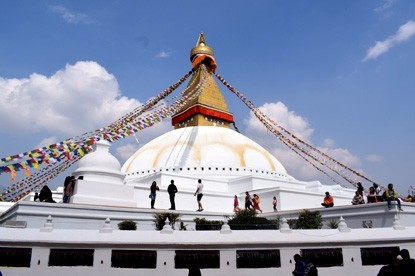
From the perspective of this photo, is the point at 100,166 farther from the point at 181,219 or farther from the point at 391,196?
the point at 391,196

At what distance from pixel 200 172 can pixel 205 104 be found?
9.27 m

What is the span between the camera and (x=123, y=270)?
797 centimetres

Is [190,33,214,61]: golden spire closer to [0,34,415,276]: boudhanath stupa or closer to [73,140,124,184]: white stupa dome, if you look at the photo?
[0,34,415,276]: boudhanath stupa

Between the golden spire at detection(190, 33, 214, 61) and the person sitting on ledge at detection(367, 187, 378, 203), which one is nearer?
the person sitting on ledge at detection(367, 187, 378, 203)

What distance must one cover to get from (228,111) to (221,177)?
10696mm

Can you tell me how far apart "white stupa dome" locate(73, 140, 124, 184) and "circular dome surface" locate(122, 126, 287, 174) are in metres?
6.58

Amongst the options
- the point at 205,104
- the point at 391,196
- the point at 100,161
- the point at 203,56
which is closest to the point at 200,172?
the point at 100,161

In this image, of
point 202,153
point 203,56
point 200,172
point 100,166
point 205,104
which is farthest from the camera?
point 203,56

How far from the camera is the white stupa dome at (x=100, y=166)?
14984mm

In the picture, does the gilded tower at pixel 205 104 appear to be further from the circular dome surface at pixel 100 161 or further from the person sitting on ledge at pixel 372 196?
the person sitting on ledge at pixel 372 196

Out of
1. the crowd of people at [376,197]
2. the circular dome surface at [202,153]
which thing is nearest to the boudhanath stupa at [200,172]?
the circular dome surface at [202,153]

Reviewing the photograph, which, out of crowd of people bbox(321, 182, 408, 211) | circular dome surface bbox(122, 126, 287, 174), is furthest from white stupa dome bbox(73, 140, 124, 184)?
crowd of people bbox(321, 182, 408, 211)

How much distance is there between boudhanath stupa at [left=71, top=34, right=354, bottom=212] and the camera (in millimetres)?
15070

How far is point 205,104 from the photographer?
29703 millimetres
